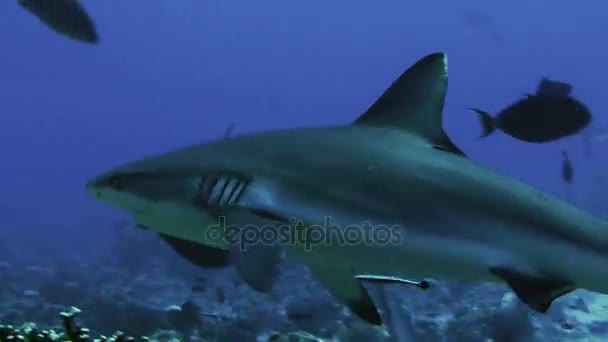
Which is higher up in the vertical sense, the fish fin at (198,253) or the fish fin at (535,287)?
the fish fin at (198,253)

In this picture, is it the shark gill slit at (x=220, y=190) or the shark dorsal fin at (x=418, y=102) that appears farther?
the shark dorsal fin at (x=418, y=102)

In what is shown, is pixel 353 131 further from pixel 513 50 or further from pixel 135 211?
pixel 513 50

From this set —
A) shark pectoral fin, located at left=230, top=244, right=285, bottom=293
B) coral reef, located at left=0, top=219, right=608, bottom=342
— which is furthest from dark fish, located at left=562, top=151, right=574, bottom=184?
shark pectoral fin, located at left=230, top=244, right=285, bottom=293

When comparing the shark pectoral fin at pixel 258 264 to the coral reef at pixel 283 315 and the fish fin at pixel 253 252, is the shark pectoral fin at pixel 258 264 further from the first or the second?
the coral reef at pixel 283 315

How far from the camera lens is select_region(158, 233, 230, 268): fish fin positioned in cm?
417

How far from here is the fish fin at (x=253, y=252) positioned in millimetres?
2752

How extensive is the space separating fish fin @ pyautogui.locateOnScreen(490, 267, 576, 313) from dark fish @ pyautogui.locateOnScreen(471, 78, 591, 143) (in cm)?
313

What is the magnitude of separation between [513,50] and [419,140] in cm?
16803

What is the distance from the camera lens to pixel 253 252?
2.77 m

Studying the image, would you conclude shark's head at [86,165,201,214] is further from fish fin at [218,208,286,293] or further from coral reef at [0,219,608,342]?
coral reef at [0,219,608,342]

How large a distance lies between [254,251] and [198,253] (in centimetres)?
168

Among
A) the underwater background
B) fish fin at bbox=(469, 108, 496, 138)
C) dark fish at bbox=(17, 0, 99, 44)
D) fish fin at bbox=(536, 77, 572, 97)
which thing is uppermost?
the underwater background

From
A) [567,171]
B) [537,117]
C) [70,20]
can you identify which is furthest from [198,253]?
[567,171]

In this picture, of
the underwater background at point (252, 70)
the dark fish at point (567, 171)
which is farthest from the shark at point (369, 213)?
the underwater background at point (252, 70)
